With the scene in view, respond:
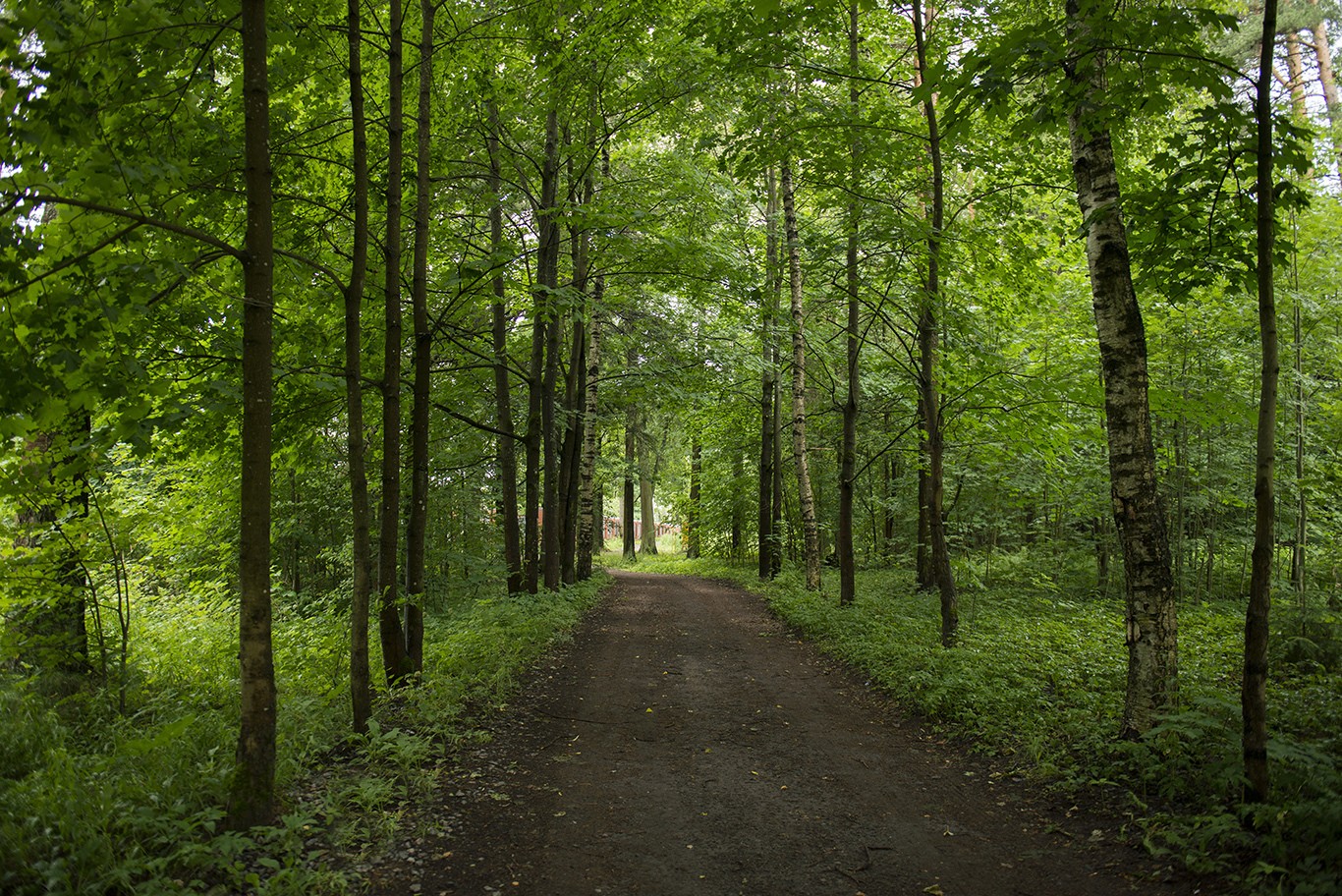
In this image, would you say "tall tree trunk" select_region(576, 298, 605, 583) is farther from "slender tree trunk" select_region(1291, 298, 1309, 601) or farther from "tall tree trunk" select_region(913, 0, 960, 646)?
"slender tree trunk" select_region(1291, 298, 1309, 601)

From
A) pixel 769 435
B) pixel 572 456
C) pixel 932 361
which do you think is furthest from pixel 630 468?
pixel 932 361

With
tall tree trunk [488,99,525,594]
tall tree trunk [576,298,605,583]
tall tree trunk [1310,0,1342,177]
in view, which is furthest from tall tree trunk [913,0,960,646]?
tall tree trunk [1310,0,1342,177]

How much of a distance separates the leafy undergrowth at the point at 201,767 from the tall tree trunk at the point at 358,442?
401mm

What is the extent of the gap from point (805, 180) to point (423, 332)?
17.7ft

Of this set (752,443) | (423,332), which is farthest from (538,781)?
(752,443)

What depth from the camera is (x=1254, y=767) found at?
399cm

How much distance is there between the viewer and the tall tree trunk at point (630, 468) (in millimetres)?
23903

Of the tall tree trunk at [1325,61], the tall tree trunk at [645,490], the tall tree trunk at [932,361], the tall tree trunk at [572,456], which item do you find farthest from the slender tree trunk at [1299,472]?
the tall tree trunk at [645,490]

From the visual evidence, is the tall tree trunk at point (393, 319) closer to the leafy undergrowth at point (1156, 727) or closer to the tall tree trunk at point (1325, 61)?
the leafy undergrowth at point (1156, 727)

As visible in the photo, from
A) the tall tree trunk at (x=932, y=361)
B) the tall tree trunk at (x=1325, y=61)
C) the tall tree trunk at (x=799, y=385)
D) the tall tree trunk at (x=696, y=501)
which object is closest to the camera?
the tall tree trunk at (x=932, y=361)

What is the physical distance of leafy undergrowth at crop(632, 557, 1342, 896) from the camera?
12.0ft

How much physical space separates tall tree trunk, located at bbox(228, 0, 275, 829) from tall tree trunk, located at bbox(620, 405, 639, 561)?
61.0 ft

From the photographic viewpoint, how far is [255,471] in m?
4.17

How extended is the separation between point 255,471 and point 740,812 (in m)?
3.86
